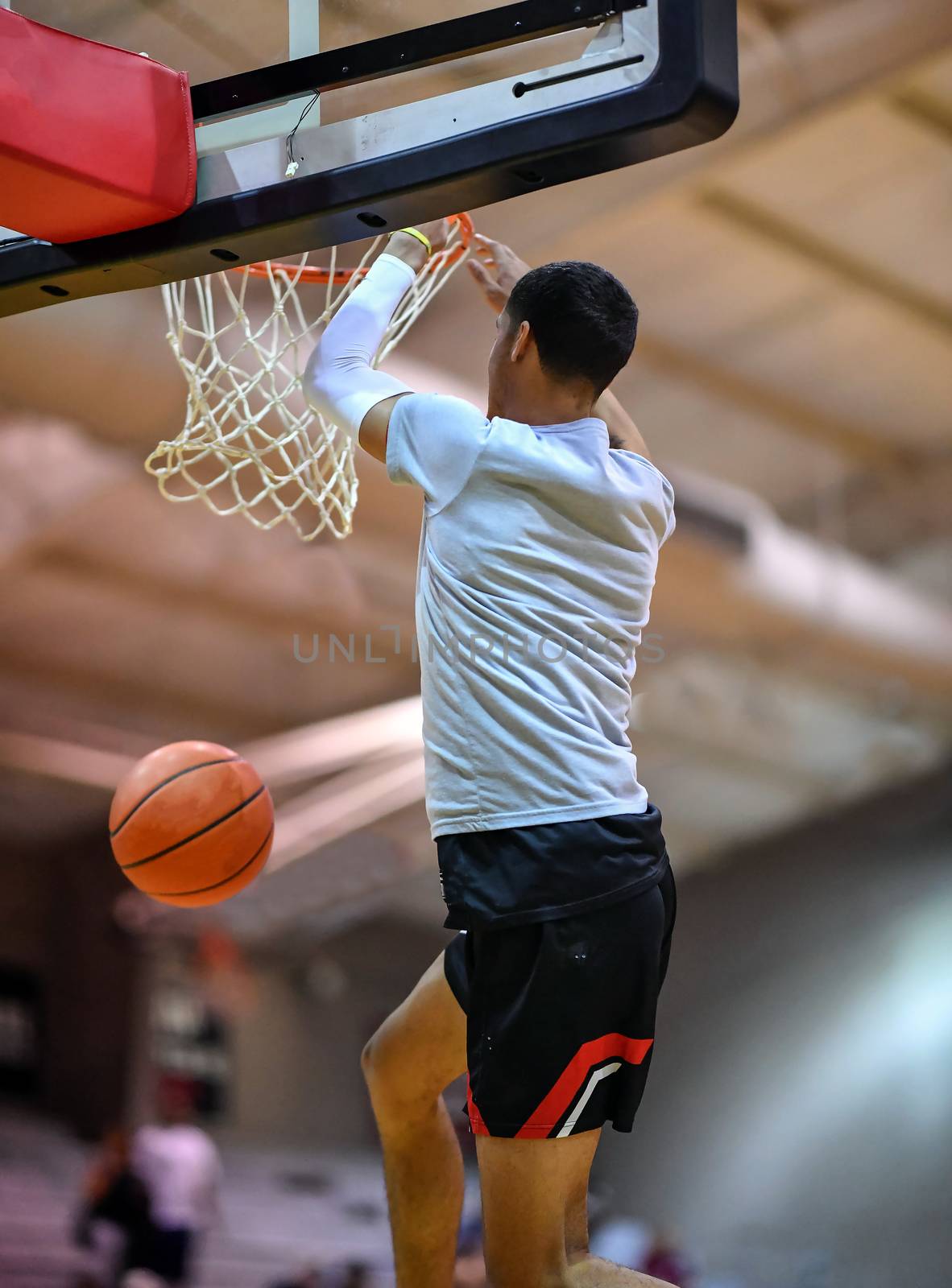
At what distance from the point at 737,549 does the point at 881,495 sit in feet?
9.04

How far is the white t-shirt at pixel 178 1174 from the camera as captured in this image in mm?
8891

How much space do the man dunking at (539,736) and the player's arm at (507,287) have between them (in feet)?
0.76

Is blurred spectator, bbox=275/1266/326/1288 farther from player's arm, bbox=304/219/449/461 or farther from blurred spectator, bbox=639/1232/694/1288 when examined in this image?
player's arm, bbox=304/219/449/461

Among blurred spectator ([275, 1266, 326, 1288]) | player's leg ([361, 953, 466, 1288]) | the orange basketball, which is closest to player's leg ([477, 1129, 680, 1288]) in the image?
player's leg ([361, 953, 466, 1288])

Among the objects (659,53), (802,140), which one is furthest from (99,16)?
(802,140)

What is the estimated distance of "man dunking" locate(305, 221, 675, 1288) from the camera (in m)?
2.27

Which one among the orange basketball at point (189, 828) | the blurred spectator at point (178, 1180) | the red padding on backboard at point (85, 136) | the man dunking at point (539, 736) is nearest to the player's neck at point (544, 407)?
the man dunking at point (539, 736)

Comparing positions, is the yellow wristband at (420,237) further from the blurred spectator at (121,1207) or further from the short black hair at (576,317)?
the blurred spectator at (121,1207)

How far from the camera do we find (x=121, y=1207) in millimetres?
8625

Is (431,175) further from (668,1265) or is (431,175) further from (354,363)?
(668,1265)

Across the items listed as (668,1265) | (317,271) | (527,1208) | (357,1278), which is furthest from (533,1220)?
(668,1265)

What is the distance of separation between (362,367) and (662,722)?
35.5 feet

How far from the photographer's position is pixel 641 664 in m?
11.5

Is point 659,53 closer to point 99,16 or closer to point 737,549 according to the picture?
point 99,16
